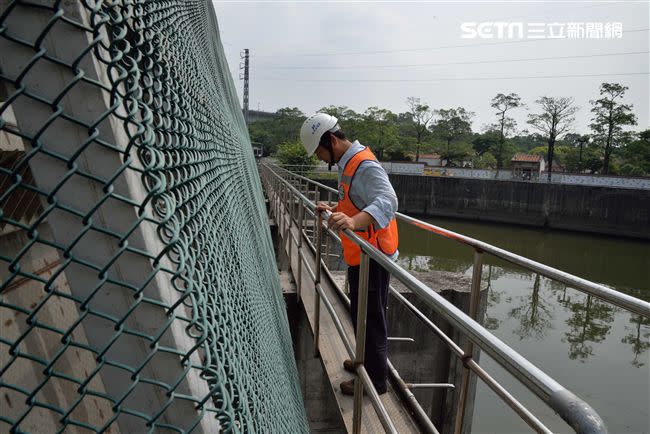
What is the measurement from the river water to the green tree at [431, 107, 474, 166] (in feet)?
88.0

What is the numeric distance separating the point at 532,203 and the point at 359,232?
25309mm

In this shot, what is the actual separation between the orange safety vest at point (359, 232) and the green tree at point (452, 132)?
45107 mm

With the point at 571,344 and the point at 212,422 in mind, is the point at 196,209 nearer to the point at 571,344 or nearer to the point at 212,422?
the point at 212,422

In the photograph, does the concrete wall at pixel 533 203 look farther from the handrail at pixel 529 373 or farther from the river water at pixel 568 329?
the handrail at pixel 529 373

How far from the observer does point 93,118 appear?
0.74 m

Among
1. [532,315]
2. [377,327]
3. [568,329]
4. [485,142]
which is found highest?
[485,142]

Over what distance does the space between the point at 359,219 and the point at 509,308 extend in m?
11.1

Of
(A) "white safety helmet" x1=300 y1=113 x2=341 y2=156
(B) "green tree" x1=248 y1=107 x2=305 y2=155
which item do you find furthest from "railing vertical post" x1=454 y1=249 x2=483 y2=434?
(B) "green tree" x1=248 y1=107 x2=305 y2=155

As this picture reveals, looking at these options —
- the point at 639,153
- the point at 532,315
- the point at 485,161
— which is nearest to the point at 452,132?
the point at 485,161

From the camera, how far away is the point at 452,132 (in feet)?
157

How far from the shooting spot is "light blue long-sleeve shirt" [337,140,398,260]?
6.59ft

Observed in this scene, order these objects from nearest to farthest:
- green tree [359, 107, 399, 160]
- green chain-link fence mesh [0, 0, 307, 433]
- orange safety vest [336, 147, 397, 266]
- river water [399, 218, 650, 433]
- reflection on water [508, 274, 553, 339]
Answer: green chain-link fence mesh [0, 0, 307, 433], orange safety vest [336, 147, 397, 266], river water [399, 218, 650, 433], reflection on water [508, 274, 553, 339], green tree [359, 107, 399, 160]

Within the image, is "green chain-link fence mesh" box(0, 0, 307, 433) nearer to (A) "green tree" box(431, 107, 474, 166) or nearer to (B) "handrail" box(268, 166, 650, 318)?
(B) "handrail" box(268, 166, 650, 318)

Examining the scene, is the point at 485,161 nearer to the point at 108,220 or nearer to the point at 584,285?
the point at 584,285
